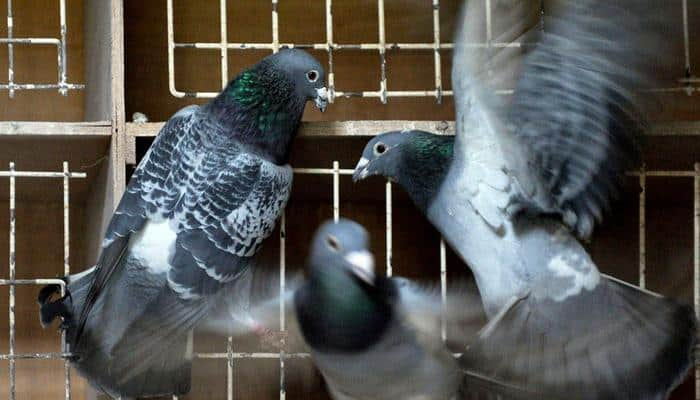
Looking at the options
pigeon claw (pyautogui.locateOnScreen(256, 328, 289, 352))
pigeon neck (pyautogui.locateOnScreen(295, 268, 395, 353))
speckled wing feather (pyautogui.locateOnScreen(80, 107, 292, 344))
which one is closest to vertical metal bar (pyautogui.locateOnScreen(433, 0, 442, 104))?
speckled wing feather (pyautogui.locateOnScreen(80, 107, 292, 344))

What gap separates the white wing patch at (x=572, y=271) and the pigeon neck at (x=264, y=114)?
1.87 feet

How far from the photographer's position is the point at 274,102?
229 cm

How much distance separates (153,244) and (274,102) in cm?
37

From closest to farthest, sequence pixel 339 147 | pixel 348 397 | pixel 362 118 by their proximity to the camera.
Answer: pixel 348 397 → pixel 339 147 → pixel 362 118

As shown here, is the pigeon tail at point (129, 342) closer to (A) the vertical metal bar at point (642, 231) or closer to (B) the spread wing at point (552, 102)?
(B) the spread wing at point (552, 102)

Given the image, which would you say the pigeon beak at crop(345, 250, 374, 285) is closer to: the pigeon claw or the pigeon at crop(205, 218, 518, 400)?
the pigeon at crop(205, 218, 518, 400)

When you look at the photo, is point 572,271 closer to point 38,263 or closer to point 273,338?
point 273,338

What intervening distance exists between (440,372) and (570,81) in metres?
0.57

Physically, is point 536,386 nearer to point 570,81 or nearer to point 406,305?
point 406,305

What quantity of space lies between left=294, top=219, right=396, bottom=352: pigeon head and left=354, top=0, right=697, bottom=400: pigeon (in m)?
0.19

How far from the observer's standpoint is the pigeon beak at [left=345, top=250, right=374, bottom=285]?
1.94 m

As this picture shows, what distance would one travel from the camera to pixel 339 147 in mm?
2361

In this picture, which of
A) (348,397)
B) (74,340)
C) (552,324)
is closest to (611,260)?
(552,324)

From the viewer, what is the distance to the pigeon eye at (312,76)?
2.28 m
